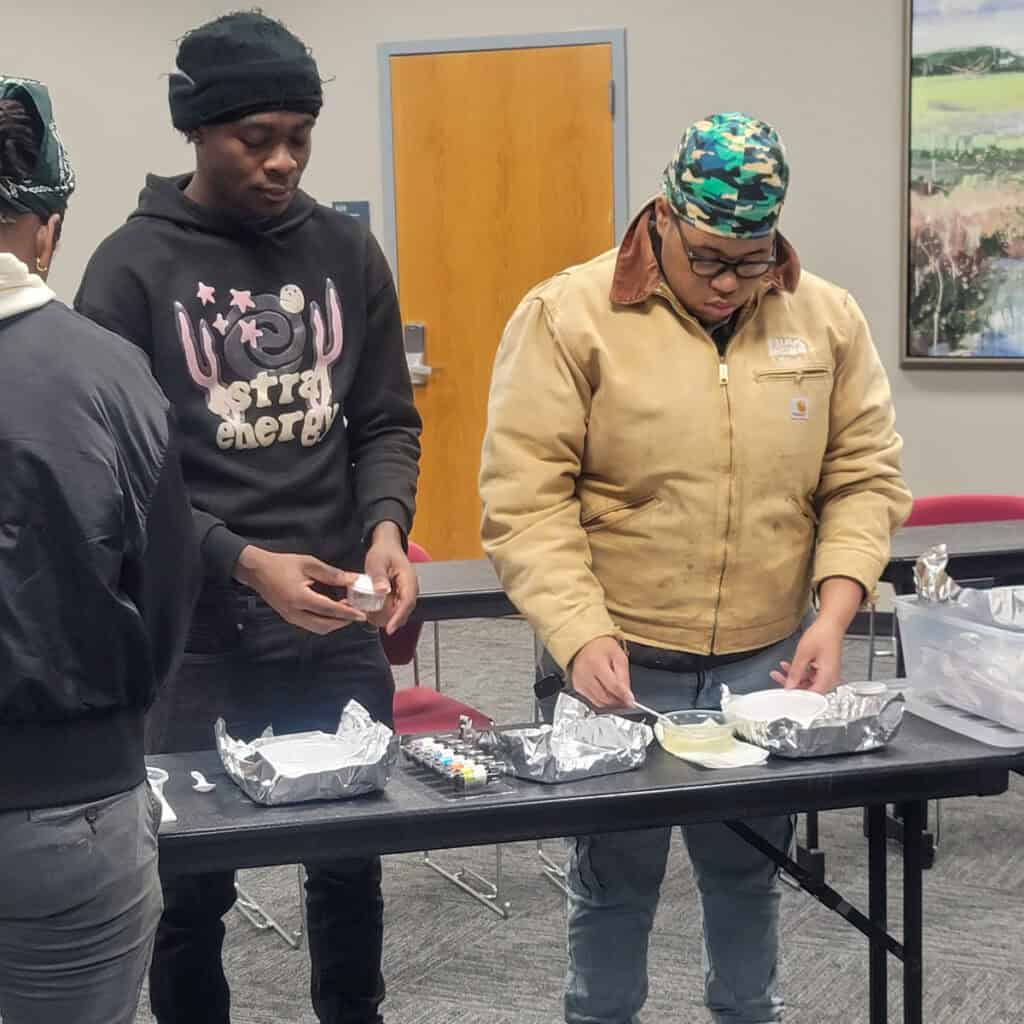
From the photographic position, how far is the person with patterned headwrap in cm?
177

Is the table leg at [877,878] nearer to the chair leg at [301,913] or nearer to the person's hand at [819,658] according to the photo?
the person's hand at [819,658]

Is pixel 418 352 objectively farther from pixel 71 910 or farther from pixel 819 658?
pixel 71 910

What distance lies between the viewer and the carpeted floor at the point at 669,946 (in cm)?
248

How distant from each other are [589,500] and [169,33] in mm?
4202

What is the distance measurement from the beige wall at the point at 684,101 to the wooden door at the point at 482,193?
12 cm

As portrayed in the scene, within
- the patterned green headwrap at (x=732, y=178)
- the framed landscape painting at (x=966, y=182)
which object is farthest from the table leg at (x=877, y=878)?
the framed landscape painting at (x=966, y=182)

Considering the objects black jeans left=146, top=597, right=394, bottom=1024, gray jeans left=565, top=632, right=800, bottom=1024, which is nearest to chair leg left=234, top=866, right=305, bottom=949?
black jeans left=146, top=597, right=394, bottom=1024

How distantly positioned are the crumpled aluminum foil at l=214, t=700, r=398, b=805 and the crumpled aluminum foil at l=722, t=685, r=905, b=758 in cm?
43

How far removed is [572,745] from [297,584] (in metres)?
0.38

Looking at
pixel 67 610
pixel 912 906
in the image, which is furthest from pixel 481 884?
pixel 67 610

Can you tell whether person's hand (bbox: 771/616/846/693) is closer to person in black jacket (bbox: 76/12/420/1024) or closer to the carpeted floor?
person in black jacket (bbox: 76/12/420/1024)

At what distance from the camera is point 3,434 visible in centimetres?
111

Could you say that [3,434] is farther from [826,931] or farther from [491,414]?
[826,931]

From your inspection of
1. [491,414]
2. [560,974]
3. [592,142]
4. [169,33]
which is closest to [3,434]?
[491,414]
